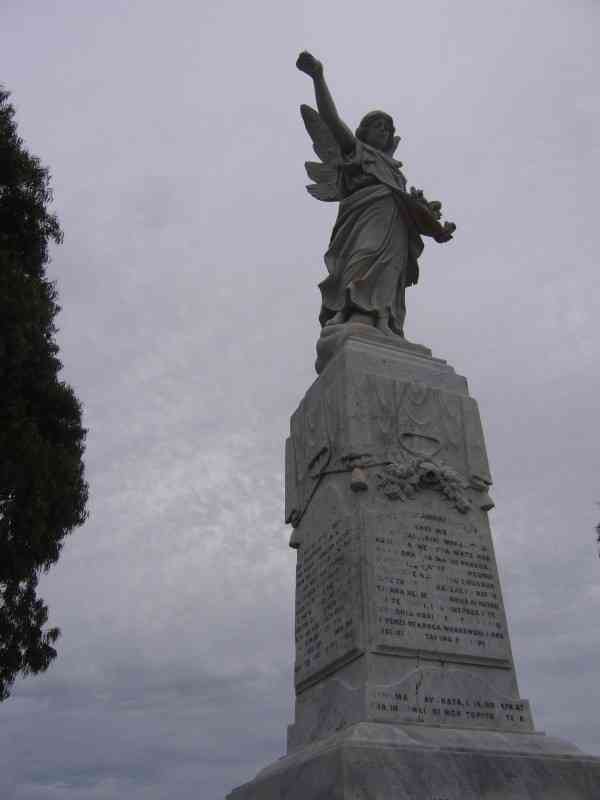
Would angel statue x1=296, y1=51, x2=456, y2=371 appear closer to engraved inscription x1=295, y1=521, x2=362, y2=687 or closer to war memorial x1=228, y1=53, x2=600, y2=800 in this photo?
war memorial x1=228, y1=53, x2=600, y2=800

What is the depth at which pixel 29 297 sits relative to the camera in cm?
1141

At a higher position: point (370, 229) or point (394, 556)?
point (370, 229)

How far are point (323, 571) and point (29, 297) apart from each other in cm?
685

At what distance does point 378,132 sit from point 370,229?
158cm

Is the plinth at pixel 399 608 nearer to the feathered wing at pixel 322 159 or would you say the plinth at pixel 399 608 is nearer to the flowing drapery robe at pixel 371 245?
the flowing drapery robe at pixel 371 245

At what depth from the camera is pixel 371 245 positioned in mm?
8727

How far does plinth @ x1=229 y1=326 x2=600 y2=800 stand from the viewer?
5.27m

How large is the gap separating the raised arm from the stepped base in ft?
21.9

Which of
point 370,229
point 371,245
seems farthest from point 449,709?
point 370,229

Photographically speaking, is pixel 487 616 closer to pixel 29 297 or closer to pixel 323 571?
pixel 323 571

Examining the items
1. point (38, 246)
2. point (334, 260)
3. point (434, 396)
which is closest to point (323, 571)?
point (434, 396)

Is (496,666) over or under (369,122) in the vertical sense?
under

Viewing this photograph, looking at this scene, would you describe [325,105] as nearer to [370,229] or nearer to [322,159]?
[322,159]

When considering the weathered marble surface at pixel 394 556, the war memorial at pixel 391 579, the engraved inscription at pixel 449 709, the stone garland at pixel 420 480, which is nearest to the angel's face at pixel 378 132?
the war memorial at pixel 391 579
